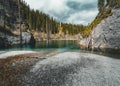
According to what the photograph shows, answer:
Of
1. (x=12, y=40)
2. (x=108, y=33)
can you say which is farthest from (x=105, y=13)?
(x=12, y=40)

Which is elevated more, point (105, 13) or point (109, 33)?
point (105, 13)

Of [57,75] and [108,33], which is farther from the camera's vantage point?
[108,33]

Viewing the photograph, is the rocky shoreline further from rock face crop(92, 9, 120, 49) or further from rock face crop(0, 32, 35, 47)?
rock face crop(0, 32, 35, 47)

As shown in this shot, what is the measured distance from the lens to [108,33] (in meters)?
39.8

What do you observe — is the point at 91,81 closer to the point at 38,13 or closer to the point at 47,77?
the point at 47,77

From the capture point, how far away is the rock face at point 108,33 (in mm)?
37625

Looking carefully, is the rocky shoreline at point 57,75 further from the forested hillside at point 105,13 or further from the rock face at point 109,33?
the forested hillside at point 105,13

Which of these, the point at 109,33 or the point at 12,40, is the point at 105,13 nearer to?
the point at 109,33


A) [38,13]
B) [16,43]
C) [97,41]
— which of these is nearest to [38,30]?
[38,13]

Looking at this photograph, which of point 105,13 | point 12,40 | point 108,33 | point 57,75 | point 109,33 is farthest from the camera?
point 12,40

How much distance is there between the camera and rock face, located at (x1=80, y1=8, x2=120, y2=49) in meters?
37.6

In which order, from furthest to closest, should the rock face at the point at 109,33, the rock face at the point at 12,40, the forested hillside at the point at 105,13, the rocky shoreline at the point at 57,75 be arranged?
the rock face at the point at 12,40
the forested hillside at the point at 105,13
the rock face at the point at 109,33
the rocky shoreline at the point at 57,75

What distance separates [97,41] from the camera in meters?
44.2

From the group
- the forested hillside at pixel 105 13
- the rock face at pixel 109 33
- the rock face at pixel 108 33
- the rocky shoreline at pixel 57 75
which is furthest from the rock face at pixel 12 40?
the rocky shoreline at pixel 57 75
